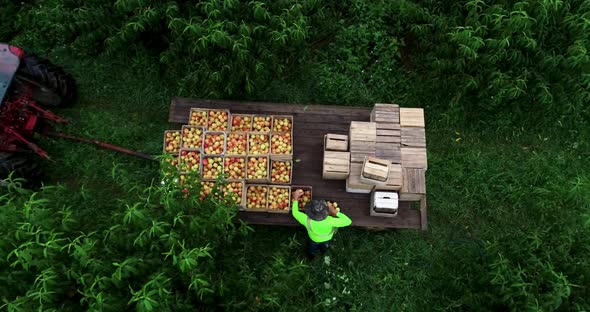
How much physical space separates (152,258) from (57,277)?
108 cm

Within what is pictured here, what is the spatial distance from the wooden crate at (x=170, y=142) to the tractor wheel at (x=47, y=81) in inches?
101

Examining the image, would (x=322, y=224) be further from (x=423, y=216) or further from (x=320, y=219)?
(x=423, y=216)

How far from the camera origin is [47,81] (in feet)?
26.9

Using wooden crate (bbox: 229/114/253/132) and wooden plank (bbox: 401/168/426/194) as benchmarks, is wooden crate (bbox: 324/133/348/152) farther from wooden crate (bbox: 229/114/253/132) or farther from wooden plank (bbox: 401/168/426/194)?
wooden crate (bbox: 229/114/253/132)

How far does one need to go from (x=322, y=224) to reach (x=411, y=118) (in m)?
2.98

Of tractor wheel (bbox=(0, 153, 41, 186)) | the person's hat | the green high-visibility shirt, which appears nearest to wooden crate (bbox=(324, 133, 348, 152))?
the green high-visibility shirt

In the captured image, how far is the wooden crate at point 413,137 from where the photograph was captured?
7.60m

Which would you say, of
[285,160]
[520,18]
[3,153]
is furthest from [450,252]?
[3,153]

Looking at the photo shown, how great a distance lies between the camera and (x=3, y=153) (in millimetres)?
7508

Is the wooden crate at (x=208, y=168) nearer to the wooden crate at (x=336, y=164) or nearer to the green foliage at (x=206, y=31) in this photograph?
the green foliage at (x=206, y=31)

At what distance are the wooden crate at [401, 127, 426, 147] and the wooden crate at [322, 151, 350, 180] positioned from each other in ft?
3.91

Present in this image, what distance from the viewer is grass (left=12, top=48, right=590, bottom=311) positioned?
5844 millimetres

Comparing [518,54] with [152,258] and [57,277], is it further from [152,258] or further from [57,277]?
[57,277]

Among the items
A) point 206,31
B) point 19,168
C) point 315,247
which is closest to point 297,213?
point 315,247
